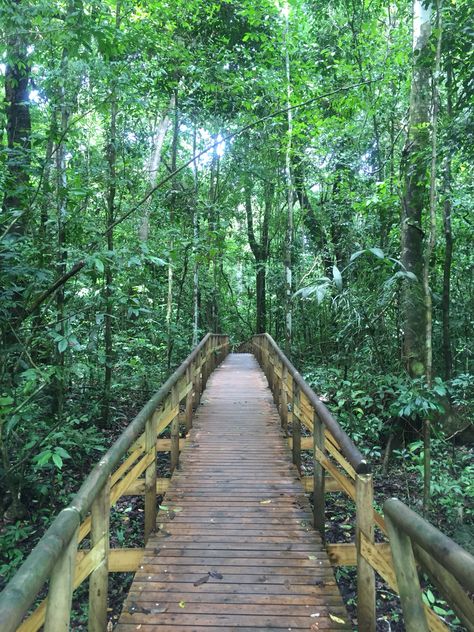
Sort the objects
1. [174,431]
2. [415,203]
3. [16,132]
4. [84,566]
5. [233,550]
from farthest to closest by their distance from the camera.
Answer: [415,203], [16,132], [174,431], [233,550], [84,566]

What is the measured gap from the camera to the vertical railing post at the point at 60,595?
150 centimetres

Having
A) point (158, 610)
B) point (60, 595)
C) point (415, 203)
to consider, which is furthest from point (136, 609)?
point (415, 203)

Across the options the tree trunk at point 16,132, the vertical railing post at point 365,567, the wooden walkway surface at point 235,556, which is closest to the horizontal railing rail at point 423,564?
the vertical railing post at point 365,567

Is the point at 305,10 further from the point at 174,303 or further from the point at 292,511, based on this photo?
the point at 292,511

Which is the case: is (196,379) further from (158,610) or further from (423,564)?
(423,564)

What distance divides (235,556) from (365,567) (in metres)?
1.23

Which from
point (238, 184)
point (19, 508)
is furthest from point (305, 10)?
point (19, 508)

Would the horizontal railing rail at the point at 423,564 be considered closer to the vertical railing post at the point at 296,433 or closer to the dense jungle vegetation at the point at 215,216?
the dense jungle vegetation at the point at 215,216

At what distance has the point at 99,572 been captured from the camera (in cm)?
226

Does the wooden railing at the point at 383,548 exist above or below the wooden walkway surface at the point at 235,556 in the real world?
above

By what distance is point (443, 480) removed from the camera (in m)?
5.14

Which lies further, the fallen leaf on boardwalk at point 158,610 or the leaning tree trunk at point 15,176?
the leaning tree trunk at point 15,176

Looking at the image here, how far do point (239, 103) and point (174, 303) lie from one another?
679 centimetres

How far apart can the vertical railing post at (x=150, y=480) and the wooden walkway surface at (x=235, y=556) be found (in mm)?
106
